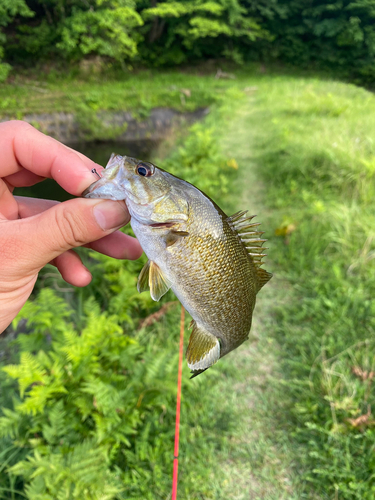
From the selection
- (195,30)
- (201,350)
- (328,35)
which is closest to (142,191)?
(201,350)

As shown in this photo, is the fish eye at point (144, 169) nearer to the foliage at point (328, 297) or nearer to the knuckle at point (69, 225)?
the knuckle at point (69, 225)

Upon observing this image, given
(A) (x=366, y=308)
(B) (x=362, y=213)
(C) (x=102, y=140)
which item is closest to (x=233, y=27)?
(C) (x=102, y=140)

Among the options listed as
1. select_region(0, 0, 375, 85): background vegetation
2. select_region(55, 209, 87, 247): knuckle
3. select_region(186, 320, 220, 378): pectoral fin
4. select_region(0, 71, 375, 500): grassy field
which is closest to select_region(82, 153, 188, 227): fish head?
select_region(55, 209, 87, 247): knuckle

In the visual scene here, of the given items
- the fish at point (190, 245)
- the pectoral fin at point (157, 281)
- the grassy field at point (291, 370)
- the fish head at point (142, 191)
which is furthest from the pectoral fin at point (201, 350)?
the grassy field at point (291, 370)

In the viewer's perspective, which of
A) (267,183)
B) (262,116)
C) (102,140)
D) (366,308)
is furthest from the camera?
(102,140)

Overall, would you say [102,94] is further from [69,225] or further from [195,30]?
[69,225]

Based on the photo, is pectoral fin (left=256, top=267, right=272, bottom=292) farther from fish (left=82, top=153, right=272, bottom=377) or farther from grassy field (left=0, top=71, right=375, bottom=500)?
grassy field (left=0, top=71, right=375, bottom=500)

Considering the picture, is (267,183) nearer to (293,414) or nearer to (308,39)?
(293,414)
